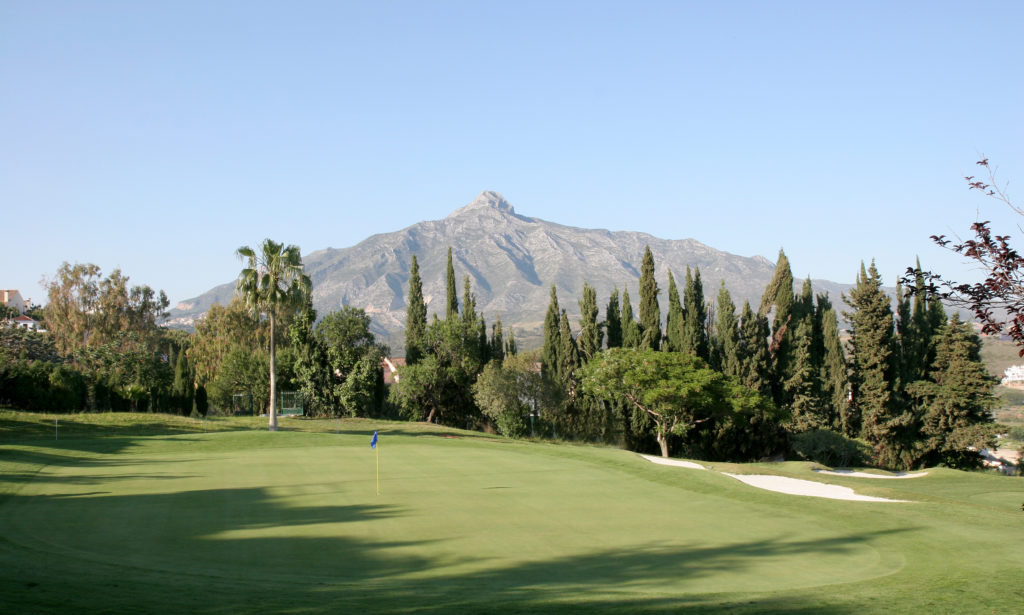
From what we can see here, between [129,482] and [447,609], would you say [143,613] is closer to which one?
[447,609]

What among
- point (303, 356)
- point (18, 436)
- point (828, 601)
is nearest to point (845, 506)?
point (828, 601)

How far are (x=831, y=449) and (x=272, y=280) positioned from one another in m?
36.6

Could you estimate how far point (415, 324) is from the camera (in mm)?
58344

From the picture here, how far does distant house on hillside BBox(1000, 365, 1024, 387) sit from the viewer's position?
145 m

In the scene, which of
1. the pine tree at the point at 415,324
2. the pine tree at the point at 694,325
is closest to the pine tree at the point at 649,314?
the pine tree at the point at 694,325

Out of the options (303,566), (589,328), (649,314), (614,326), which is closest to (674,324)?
(649,314)

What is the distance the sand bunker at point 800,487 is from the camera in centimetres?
2138

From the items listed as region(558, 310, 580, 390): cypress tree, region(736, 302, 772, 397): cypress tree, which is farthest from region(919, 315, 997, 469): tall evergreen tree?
region(558, 310, 580, 390): cypress tree

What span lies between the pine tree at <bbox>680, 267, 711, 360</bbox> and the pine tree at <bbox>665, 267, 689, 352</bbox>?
0.36 meters

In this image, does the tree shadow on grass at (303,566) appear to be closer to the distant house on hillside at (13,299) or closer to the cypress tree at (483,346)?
the cypress tree at (483,346)

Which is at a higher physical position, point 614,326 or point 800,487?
point 614,326

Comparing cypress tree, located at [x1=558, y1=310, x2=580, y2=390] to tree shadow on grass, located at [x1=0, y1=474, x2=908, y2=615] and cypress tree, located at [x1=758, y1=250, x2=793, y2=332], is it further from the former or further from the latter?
tree shadow on grass, located at [x1=0, y1=474, x2=908, y2=615]

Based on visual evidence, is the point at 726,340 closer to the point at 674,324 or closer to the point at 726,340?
the point at 726,340

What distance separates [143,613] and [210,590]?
138 cm
